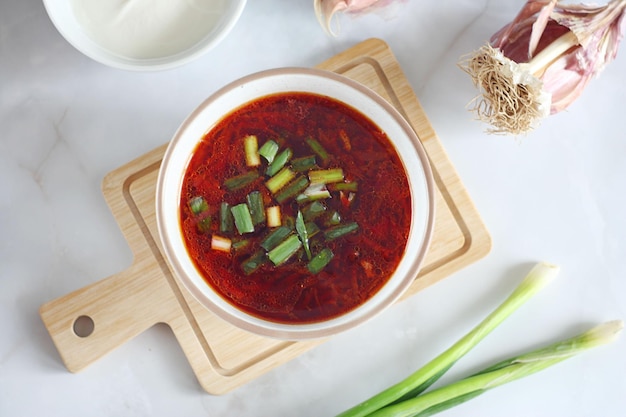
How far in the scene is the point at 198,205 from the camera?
4.91ft

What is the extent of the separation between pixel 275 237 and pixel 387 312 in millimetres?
384

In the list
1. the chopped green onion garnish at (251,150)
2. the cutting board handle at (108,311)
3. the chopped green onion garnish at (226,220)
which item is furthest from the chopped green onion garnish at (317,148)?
the cutting board handle at (108,311)

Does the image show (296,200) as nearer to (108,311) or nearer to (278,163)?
→ (278,163)

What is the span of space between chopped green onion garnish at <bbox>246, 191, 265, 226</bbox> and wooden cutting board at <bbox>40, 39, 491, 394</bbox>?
0.88ft

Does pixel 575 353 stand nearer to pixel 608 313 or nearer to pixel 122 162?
pixel 608 313

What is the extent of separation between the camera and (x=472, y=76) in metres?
1.64

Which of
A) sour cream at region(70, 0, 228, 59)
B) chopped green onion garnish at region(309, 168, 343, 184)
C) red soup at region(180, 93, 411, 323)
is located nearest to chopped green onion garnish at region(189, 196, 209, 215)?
red soup at region(180, 93, 411, 323)

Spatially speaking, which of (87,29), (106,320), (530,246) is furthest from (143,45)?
(530,246)

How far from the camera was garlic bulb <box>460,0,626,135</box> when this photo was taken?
1.53m

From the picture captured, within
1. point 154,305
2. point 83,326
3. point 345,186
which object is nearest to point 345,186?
point 345,186

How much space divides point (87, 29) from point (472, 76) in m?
0.91

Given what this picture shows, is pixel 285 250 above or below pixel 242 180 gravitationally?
below

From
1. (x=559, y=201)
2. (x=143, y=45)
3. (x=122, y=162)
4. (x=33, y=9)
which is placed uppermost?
(x=33, y=9)

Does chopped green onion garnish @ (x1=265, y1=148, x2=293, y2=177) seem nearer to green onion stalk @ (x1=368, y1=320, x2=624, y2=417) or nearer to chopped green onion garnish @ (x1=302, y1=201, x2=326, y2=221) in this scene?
chopped green onion garnish @ (x1=302, y1=201, x2=326, y2=221)
